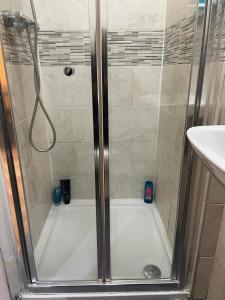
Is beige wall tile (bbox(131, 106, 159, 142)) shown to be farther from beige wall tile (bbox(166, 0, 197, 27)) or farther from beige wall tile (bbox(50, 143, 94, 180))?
beige wall tile (bbox(166, 0, 197, 27))

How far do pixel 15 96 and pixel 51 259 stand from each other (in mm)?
997

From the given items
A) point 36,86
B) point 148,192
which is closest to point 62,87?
point 36,86

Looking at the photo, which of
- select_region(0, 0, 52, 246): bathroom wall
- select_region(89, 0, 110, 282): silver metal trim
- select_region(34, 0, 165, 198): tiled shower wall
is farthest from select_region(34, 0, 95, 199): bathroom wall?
select_region(89, 0, 110, 282): silver metal trim

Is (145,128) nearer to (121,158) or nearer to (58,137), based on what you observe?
(121,158)

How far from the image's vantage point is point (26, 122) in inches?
48.4

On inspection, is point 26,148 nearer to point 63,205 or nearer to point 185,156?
point 63,205

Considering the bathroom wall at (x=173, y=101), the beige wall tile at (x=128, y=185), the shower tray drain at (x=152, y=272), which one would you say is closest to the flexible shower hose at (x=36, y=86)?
the beige wall tile at (x=128, y=185)

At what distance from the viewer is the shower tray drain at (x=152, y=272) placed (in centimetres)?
118

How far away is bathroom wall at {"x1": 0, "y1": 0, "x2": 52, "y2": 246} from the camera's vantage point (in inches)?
40.8

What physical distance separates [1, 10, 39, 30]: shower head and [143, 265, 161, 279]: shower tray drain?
60.1 inches

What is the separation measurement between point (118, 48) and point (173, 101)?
1.78 ft

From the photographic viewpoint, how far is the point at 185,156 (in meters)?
1.03

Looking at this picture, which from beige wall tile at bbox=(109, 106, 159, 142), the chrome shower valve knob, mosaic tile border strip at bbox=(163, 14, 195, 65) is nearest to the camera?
mosaic tile border strip at bbox=(163, 14, 195, 65)

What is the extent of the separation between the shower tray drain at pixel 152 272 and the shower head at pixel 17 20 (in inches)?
60.1
